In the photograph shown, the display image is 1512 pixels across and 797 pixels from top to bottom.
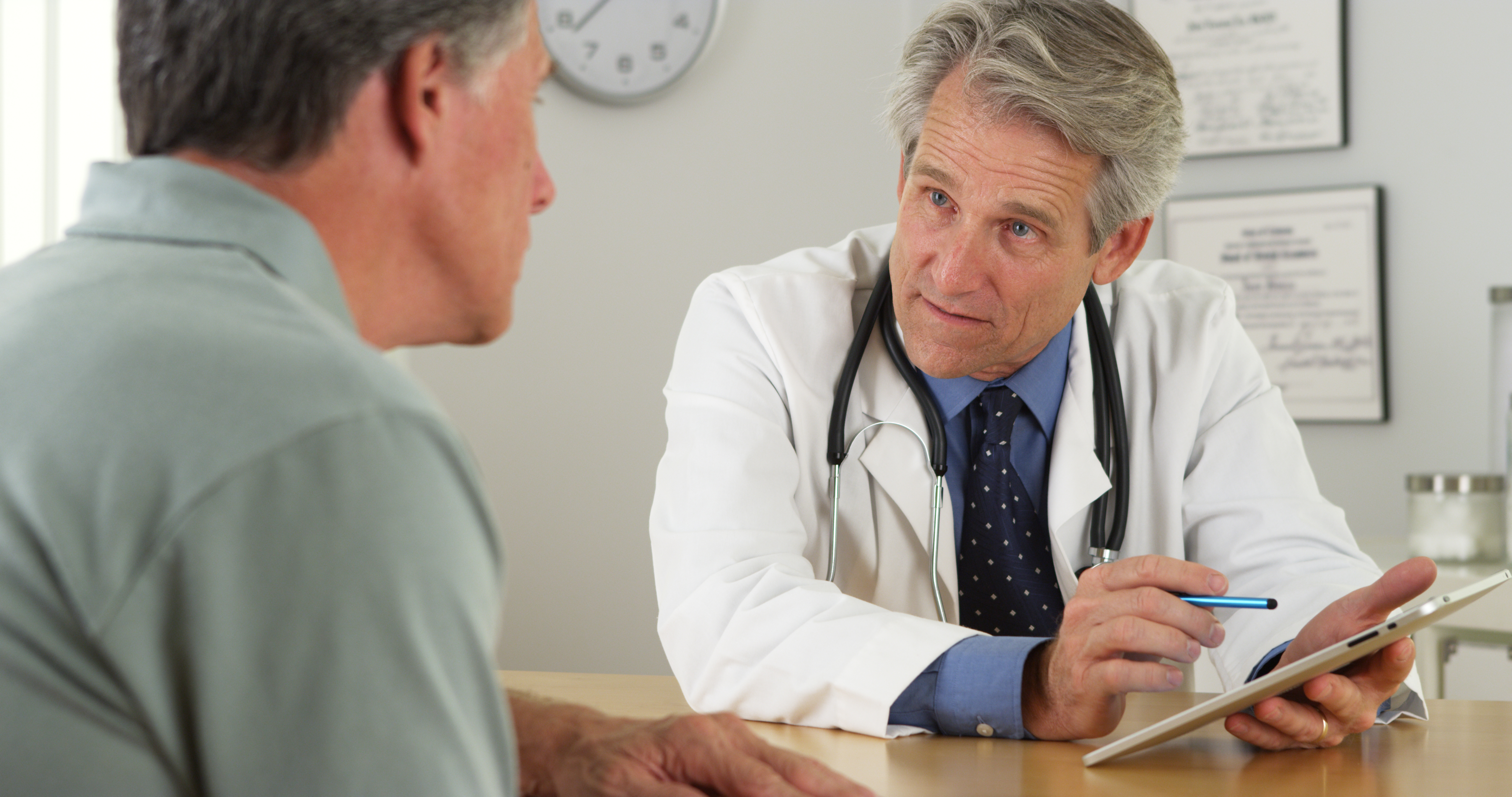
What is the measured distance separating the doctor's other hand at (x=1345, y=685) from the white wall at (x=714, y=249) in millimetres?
1723

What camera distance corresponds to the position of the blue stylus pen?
0.91 metres

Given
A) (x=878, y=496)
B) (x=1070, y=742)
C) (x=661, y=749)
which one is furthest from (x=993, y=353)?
(x=661, y=749)

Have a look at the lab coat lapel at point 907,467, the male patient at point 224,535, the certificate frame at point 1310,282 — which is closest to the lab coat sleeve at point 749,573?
the lab coat lapel at point 907,467

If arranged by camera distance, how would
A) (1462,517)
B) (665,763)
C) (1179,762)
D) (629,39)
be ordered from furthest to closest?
(629,39) → (1462,517) → (1179,762) → (665,763)

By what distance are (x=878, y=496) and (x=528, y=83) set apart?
898mm

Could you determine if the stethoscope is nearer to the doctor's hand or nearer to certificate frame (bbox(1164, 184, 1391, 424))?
the doctor's hand

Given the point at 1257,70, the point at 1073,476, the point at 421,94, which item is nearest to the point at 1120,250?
the point at 1073,476

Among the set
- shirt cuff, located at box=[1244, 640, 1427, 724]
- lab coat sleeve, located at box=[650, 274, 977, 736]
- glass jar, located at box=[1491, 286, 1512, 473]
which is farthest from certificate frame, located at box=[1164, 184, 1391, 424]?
shirt cuff, located at box=[1244, 640, 1427, 724]

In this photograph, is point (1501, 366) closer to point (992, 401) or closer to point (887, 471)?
point (992, 401)

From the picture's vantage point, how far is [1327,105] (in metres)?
2.63

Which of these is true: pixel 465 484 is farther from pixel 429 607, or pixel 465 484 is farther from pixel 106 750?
pixel 106 750

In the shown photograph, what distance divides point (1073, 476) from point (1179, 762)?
582 millimetres

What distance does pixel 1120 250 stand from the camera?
1.59m

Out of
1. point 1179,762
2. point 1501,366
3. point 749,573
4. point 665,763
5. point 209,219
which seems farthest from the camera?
point 1501,366
